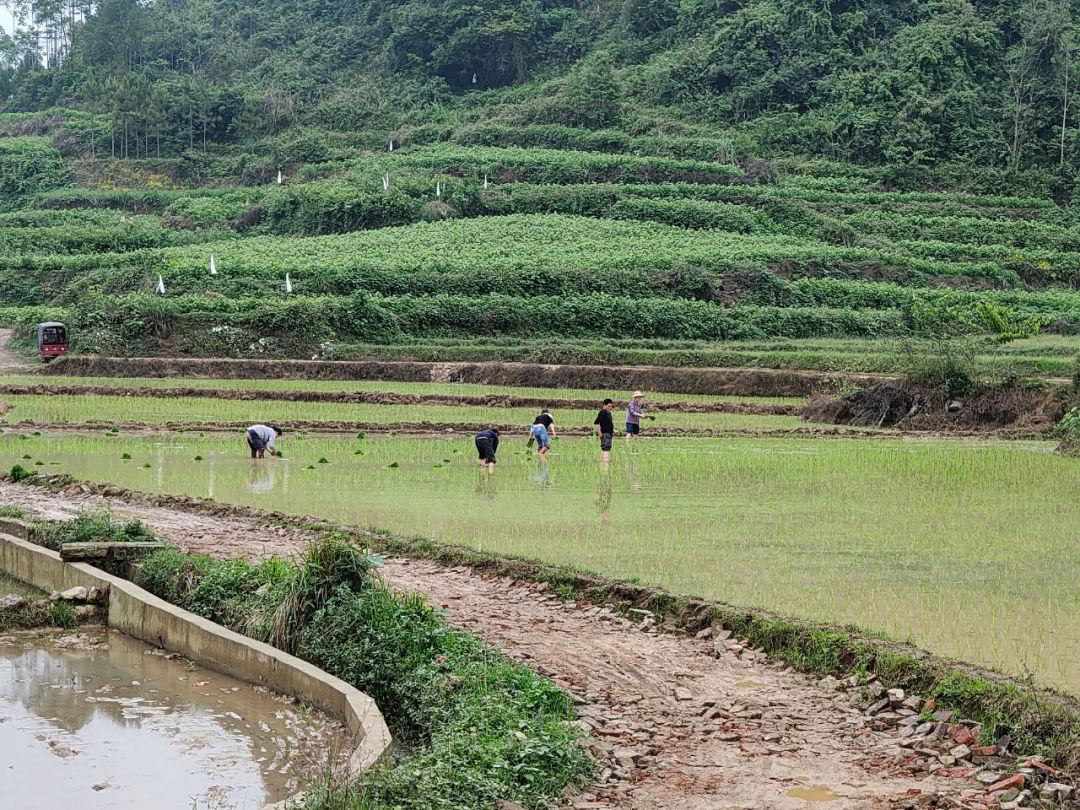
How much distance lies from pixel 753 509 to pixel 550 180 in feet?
142

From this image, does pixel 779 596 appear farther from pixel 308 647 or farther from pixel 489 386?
pixel 489 386

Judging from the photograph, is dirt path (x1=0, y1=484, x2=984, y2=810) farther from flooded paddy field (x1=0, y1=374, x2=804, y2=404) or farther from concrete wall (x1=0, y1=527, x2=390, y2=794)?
flooded paddy field (x1=0, y1=374, x2=804, y2=404)

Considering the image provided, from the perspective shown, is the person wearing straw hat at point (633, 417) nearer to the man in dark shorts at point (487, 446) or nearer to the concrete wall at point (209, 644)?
the man in dark shorts at point (487, 446)

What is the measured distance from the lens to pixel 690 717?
7.99 metres

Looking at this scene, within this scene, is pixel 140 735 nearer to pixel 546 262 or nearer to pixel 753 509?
pixel 753 509

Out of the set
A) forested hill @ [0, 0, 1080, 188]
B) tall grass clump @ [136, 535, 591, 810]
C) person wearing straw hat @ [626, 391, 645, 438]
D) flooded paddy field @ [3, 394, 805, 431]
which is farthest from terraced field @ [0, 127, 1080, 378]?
tall grass clump @ [136, 535, 591, 810]

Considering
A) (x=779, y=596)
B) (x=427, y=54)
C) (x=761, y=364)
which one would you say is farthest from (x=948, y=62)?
(x=779, y=596)

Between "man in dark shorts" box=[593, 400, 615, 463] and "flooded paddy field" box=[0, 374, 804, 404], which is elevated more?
"man in dark shorts" box=[593, 400, 615, 463]

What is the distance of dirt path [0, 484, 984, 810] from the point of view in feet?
22.3

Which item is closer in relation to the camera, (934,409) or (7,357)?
(934,409)

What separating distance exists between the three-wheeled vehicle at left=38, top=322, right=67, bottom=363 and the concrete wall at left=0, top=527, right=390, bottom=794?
26124mm

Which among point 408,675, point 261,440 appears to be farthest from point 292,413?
point 408,675

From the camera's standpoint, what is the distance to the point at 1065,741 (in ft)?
22.7

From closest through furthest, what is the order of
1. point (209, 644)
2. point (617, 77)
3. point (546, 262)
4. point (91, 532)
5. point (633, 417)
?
1. point (209, 644)
2. point (91, 532)
3. point (633, 417)
4. point (546, 262)
5. point (617, 77)
